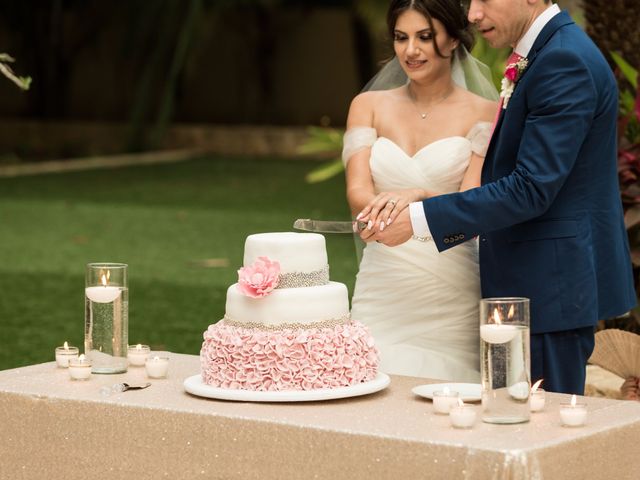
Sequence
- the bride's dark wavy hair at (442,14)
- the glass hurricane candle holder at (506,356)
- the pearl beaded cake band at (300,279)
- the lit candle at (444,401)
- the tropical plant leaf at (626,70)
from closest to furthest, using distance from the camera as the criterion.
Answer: the glass hurricane candle holder at (506,356)
the lit candle at (444,401)
the pearl beaded cake band at (300,279)
the bride's dark wavy hair at (442,14)
the tropical plant leaf at (626,70)

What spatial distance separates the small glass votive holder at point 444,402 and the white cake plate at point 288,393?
25 centimetres

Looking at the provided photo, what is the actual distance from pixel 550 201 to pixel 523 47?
1.65 feet

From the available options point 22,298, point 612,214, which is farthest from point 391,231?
point 22,298

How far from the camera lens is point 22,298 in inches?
377

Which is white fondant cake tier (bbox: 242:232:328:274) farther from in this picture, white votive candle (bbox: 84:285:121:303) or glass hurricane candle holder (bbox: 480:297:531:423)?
glass hurricane candle holder (bbox: 480:297:531:423)

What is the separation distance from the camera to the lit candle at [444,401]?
334 cm

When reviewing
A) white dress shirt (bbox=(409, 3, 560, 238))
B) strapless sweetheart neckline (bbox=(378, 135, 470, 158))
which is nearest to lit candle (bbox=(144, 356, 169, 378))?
white dress shirt (bbox=(409, 3, 560, 238))

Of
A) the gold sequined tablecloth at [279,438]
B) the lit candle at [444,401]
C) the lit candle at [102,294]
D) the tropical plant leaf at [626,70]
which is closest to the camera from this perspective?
the gold sequined tablecloth at [279,438]

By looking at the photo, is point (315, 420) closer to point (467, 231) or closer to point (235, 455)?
point (235, 455)

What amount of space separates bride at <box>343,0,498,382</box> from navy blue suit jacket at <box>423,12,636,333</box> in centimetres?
71

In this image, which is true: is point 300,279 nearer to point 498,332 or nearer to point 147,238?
point 498,332

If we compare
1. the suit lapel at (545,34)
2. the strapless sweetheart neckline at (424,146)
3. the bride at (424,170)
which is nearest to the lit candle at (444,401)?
the suit lapel at (545,34)

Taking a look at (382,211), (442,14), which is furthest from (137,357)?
(442,14)

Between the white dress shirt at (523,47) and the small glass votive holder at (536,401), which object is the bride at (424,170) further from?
the small glass votive holder at (536,401)
